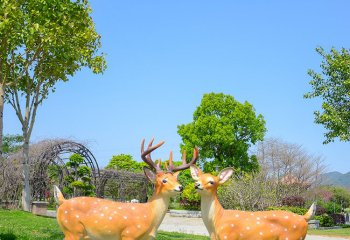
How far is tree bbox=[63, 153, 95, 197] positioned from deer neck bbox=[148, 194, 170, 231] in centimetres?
1817

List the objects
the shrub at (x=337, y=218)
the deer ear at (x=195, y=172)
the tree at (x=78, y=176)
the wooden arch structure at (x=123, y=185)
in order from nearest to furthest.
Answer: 1. the deer ear at (x=195, y=172)
2. the tree at (x=78, y=176)
3. the wooden arch structure at (x=123, y=185)
4. the shrub at (x=337, y=218)

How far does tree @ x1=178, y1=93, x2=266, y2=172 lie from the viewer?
1630 inches

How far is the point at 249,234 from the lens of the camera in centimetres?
682

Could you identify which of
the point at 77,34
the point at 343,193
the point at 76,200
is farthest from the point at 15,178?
the point at 343,193

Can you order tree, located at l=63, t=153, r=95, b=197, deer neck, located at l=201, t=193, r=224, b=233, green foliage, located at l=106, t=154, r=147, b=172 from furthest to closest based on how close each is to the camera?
1. green foliage, located at l=106, t=154, r=147, b=172
2. tree, located at l=63, t=153, r=95, b=197
3. deer neck, located at l=201, t=193, r=224, b=233

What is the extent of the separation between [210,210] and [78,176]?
20287mm

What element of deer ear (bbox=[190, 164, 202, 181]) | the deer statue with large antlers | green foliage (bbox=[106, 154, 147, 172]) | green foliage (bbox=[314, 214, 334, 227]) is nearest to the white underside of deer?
the deer statue with large antlers

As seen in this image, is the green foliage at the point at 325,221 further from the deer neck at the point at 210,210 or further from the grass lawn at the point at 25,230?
the deer neck at the point at 210,210

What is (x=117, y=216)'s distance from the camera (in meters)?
6.91

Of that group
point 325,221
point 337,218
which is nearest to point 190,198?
point 325,221

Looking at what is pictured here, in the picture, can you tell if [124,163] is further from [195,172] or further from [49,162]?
[195,172]

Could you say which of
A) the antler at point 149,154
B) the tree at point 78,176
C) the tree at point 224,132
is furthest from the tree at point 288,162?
the antler at point 149,154

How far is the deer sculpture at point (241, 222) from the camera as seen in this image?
22.5ft

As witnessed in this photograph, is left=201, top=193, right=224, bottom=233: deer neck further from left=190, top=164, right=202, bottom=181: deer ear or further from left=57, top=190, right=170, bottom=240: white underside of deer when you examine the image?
left=57, top=190, right=170, bottom=240: white underside of deer
